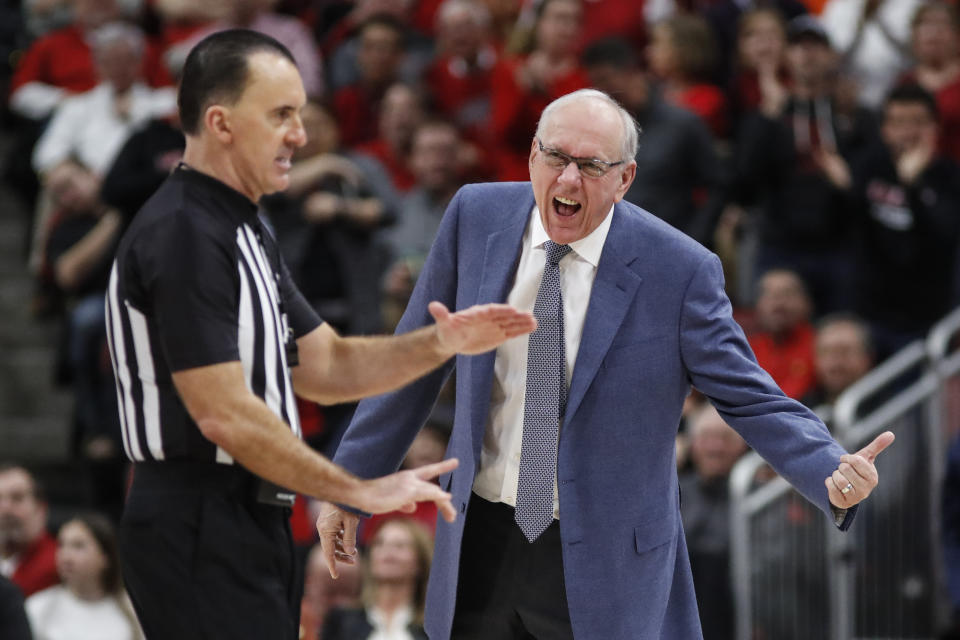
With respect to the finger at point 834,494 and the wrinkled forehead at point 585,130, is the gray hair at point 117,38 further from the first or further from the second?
the finger at point 834,494

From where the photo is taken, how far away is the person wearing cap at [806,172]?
8.21 m

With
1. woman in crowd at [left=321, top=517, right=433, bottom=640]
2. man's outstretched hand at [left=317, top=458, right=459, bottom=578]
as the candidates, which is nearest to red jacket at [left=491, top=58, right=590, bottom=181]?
woman in crowd at [left=321, top=517, right=433, bottom=640]


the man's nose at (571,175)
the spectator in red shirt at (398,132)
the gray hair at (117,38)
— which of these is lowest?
the man's nose at (571,175)

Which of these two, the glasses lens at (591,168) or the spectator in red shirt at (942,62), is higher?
the spectator in red shirt at (942,62)

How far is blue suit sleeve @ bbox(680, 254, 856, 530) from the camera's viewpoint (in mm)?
3910

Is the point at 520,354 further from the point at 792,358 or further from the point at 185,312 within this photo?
the point at 792,358

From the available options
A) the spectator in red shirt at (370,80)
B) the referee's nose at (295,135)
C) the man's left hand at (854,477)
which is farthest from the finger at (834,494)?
the spectator in red shirt at (370,80)

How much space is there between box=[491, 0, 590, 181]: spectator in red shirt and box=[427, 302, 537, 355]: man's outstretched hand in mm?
4968

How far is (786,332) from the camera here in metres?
7.83

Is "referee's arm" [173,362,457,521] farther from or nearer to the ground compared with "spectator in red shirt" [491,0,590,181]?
nearer to the ground

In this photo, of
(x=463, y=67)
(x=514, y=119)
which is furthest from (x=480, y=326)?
(x=463, y=67)

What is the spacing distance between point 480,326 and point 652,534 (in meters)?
0.76

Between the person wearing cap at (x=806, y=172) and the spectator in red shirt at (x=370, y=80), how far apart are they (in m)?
Answer: 2.42

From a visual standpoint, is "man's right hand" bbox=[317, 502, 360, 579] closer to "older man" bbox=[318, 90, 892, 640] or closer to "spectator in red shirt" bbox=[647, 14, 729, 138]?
"older man" bbox=[318, 90, 892, 640]
